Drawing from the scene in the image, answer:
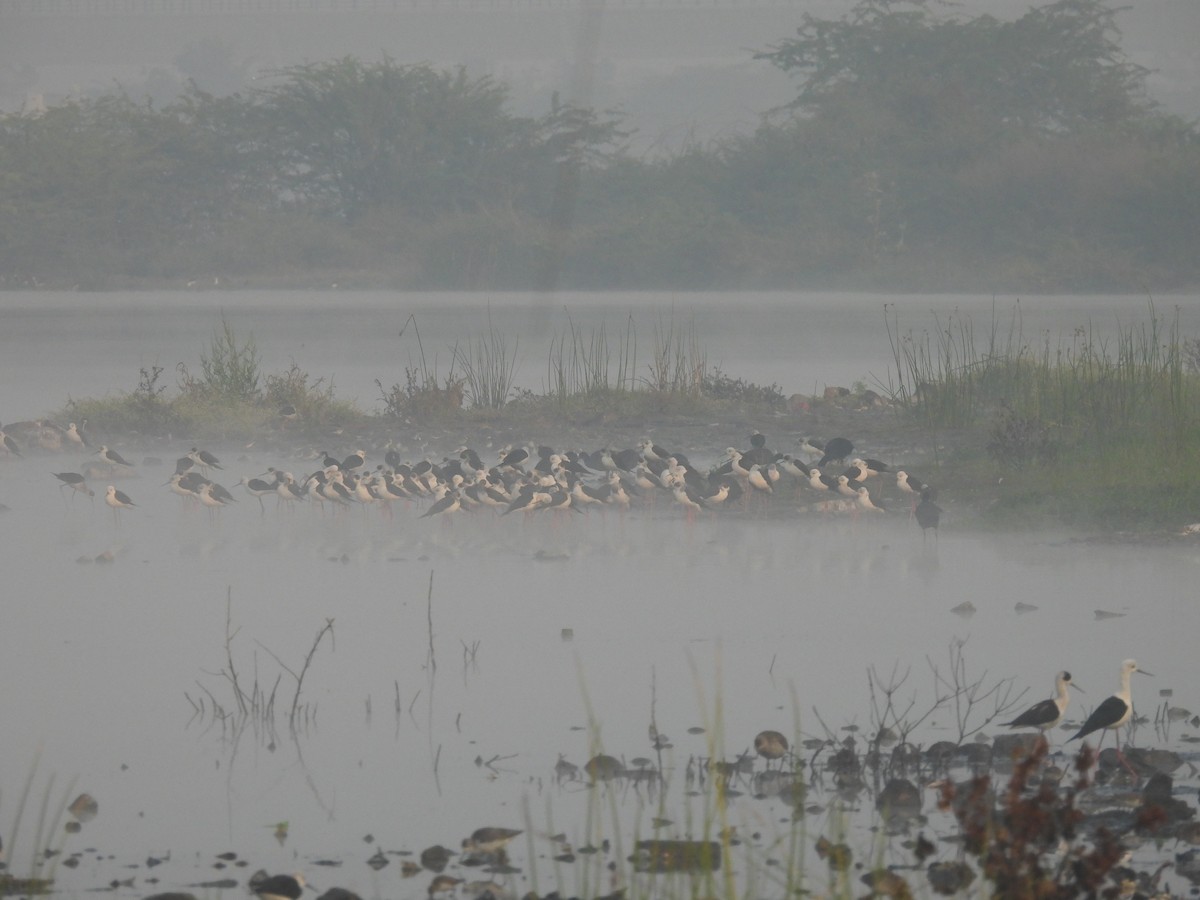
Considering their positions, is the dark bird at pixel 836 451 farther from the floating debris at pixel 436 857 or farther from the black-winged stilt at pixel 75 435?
the floating debris at pixel 436 857

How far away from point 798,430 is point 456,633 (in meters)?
7.04

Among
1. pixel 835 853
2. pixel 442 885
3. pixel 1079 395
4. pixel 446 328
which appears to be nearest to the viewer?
pixel 835 853

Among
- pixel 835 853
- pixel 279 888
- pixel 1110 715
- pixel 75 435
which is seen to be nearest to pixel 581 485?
pixel 75 435

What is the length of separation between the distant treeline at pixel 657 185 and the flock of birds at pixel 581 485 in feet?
92.0

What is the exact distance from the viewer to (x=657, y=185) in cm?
4184

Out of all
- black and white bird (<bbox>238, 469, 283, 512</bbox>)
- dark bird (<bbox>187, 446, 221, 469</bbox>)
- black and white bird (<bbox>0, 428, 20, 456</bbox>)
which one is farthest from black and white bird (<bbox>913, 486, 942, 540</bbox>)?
black and white bird (<bbox>0, 428, 20, 456</bbox>)

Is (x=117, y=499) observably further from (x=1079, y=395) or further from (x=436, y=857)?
(x=436, y=857)

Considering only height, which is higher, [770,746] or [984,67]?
[984,67]

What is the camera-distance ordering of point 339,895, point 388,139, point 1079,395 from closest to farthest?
1. point 339,895
2. point 1079,395
3. point 388,139

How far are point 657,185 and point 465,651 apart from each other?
35889 millimetres

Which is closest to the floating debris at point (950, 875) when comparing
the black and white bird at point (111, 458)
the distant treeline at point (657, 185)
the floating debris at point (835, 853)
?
the floating debris at point (835, 853)

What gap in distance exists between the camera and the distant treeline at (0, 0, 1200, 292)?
38812 mm

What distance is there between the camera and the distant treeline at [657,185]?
3881 cm

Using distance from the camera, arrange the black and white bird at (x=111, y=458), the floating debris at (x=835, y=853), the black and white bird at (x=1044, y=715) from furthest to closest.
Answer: the black and white bird at (x=111, y=458) → the black and white bird at (x=1044, y=715) → the floating debris at (x=835, y=853)
